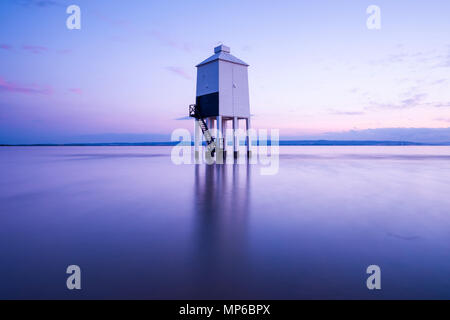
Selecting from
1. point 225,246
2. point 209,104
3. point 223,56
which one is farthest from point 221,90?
point 225,246

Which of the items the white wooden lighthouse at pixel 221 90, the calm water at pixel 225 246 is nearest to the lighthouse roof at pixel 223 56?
the white wooden lighthouse at pixel 221 90

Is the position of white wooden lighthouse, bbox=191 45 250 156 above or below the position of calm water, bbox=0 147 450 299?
above

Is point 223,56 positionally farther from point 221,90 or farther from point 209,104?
point 209,104

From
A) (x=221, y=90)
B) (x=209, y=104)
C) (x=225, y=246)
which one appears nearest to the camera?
(x=225, y=246)

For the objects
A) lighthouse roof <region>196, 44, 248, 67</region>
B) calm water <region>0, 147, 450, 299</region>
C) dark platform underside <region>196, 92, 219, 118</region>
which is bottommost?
calm water <region>0, 147, 450, 299</region>

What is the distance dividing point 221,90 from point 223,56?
327 cm

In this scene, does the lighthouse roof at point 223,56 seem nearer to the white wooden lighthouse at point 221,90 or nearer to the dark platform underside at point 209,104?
the white wooden lighthouse at point 221,90

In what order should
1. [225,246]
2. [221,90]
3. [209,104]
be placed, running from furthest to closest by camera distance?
[209,104], [221,90], [225,246]

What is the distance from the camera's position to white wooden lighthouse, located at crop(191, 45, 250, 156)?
25562 millimetres

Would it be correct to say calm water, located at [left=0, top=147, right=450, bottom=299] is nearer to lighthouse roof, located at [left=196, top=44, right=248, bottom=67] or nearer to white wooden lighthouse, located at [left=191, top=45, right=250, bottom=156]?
white wooden lighthouse, located at [left=191, top=45, right=250, bottom=156]

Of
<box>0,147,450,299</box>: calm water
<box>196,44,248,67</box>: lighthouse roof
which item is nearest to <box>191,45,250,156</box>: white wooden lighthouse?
<box>196,44,248,67</box>: lighthouse roof

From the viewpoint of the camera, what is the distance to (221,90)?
84.0 ft
